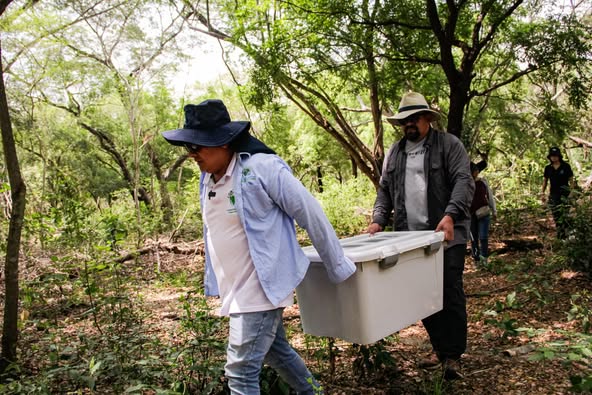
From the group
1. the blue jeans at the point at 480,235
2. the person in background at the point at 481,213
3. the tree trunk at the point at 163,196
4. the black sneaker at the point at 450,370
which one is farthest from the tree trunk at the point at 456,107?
the tree trunk at the point at 163,196

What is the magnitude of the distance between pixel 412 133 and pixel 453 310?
3.94 ft

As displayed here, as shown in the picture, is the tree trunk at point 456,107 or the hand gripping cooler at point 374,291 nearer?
the hand gripping cooler at point 374,291

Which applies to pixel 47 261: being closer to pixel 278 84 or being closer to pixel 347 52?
pixel 278 84

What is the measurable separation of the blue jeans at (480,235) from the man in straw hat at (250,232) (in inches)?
208

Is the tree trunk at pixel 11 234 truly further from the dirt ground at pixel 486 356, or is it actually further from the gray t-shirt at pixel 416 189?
the gray t-shirt at pixel 416 189

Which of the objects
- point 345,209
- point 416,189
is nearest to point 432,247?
point 416,189

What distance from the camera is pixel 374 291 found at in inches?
91.7

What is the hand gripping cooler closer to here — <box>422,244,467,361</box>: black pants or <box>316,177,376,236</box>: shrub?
<box>422,244,467,361</box>: black pants

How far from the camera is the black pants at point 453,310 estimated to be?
119 inches

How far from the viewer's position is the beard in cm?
321

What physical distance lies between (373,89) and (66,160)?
1823 cm

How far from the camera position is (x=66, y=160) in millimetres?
22562

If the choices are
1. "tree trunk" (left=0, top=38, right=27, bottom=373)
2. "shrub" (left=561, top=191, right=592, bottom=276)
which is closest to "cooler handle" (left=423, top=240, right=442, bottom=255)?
"tree trunk" (left=0, top=38, right=27, bottom=373)

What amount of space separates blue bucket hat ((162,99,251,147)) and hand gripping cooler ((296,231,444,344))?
739 mm
